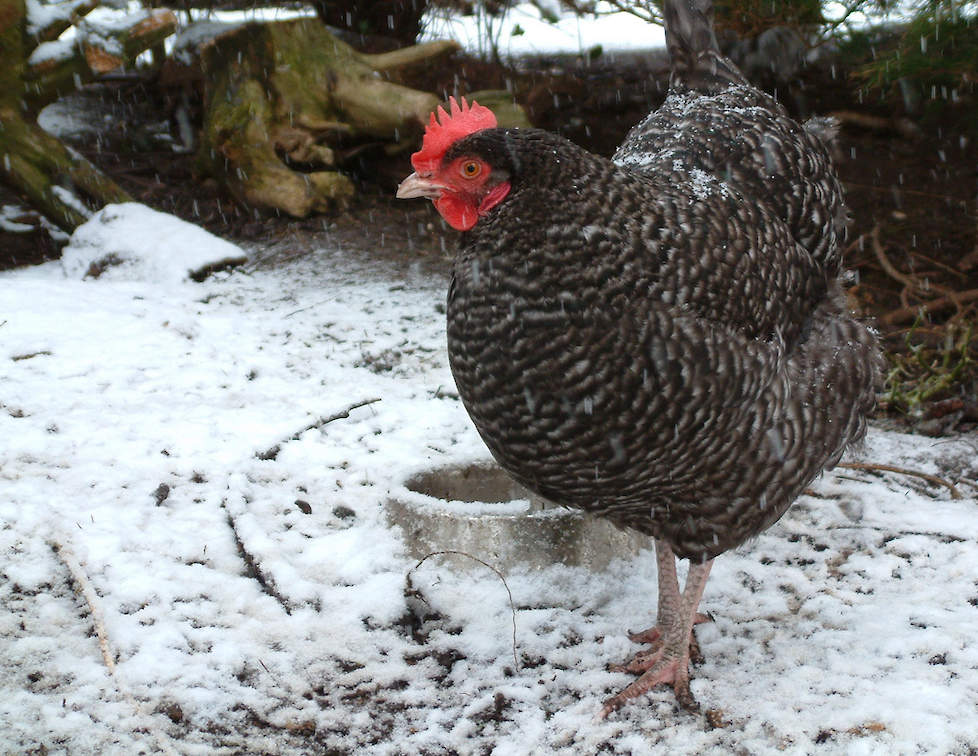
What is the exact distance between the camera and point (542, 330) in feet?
6.41

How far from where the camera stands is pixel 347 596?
264 cm

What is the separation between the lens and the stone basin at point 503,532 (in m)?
2.61

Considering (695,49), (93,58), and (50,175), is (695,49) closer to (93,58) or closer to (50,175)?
(93,58)

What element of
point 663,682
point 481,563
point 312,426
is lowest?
point 663,682

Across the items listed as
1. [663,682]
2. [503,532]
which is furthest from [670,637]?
[503,532]

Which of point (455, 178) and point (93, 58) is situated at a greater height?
point (93, 58)

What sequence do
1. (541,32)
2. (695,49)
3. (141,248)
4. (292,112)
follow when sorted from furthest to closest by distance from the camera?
(541,32), (292,112), (141,248), (695,49)

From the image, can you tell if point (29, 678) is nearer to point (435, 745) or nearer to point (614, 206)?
point (435, 745)

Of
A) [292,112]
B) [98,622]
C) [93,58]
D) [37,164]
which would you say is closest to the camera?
[98,622]

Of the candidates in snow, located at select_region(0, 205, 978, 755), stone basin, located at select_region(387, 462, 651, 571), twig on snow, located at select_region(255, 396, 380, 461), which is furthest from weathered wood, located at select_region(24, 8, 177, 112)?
stone basin, located at select_region(387, 462, 651, 571)

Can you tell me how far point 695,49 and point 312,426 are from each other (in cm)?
186

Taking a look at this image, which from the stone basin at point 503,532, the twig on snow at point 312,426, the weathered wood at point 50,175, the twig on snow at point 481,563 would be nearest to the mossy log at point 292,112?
the weathered wood at point 50,175

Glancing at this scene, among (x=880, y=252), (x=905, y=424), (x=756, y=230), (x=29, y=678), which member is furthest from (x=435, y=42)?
(x=29, y=678)

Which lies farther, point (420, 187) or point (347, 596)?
point (347, 596)
